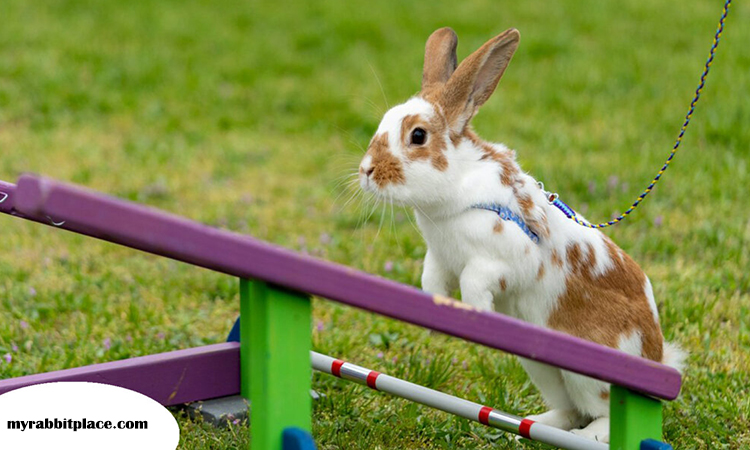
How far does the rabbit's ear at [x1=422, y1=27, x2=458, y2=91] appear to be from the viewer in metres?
2.90

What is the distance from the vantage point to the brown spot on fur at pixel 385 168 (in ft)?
8.82

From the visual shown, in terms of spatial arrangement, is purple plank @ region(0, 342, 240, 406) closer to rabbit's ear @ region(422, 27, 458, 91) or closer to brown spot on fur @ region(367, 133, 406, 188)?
brown spot on fur @ region(367, 133, 406, 188)

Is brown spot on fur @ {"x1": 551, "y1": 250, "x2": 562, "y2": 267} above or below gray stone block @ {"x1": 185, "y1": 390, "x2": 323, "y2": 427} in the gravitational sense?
above

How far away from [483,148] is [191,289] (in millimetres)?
2140

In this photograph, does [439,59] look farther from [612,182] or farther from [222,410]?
[612,182]

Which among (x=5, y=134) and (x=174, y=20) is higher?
(x=174, y=20)

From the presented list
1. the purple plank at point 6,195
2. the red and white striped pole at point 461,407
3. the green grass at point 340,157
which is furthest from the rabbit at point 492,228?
the purple plank at point 6,195

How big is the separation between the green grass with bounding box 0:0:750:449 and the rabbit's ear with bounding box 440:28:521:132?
455mm

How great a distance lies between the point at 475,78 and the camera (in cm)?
271

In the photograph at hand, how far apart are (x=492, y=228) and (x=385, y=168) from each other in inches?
12.1

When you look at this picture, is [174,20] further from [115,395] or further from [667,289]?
[115,395]

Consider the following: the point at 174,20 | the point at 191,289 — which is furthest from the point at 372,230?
the point at 174,20

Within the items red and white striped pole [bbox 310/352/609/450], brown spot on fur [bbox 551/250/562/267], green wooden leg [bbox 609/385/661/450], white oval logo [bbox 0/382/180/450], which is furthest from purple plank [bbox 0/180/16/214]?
green wooden leg [bbox 609/385/661/450]

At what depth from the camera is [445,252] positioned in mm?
2740
